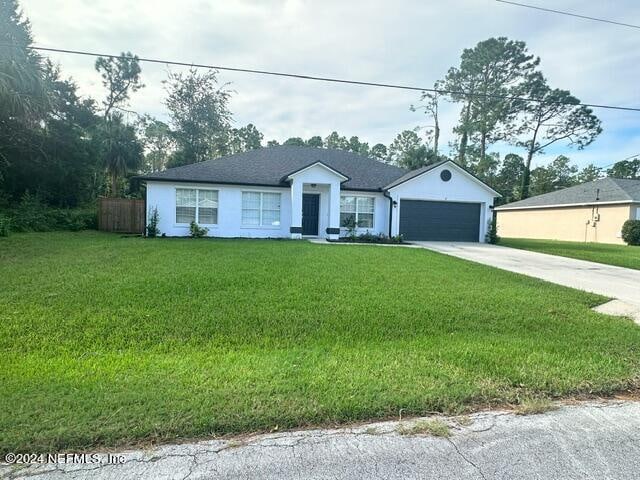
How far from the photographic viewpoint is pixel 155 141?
147ft

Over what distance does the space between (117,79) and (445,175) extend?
3350 cm

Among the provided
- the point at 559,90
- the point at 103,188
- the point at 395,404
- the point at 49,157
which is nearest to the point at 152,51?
the point at 395,404

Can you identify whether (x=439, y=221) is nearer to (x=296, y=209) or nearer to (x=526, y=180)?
(x=296, y=209)

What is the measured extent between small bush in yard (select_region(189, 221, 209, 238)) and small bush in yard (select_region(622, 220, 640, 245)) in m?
24.2

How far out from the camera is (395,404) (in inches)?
128

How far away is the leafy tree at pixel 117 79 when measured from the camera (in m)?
35.8

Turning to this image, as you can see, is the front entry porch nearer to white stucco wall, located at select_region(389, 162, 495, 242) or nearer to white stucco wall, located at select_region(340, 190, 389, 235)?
white stucco wall, located at select_region(340, 190, 389, 235)

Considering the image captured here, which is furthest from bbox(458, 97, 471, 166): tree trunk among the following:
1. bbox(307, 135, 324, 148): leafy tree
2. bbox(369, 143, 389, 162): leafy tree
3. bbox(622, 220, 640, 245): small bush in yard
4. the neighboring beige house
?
bbox(622, 220, 640, 245): small bush in yard

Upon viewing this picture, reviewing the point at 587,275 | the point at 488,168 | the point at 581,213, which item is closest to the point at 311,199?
the point at 587,275

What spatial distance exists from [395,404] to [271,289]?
4.02m

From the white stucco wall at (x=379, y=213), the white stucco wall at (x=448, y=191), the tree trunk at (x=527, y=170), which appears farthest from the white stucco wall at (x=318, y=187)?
the tree trunk at (x=527, y=170)

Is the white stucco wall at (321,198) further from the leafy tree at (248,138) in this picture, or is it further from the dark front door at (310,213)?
the leafy tree at (248,138)

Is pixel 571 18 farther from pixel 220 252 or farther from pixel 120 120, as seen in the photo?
pixel 120 120

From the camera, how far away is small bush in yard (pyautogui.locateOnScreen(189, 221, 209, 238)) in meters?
16.5
